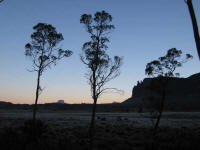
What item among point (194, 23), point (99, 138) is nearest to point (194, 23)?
point (194, 23)

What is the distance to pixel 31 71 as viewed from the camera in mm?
25406

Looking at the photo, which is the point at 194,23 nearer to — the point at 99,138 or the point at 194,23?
the point at 194,23

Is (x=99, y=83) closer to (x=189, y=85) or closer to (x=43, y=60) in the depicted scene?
(x=43, y=60)

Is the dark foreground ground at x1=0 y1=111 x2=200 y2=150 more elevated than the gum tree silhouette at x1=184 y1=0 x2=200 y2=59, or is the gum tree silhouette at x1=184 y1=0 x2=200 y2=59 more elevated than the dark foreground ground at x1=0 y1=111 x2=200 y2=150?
the gum tree silhouette at x1=184 y1=0 x2=200 y2=59

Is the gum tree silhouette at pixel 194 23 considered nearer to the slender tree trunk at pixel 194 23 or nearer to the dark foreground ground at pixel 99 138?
the slender tree trunk at pixel 194 23

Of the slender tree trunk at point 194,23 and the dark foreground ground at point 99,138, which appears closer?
the slender tree trunk at point 194,23

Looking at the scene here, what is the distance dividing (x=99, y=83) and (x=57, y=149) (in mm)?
10473

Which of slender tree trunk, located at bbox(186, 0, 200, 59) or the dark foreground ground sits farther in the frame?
the dark foreground ground

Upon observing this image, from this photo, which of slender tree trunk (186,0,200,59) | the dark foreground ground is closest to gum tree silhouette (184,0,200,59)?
slender tree trunk (186,0,200,59)

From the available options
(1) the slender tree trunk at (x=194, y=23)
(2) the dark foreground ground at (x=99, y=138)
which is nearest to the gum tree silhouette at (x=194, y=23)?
(1) the slender tree trunk at (x=194, y=23)

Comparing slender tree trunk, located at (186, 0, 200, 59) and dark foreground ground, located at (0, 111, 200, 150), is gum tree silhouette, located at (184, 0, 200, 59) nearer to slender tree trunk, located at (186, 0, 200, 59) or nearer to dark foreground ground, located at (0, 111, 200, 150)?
slender tree trunk, located at (186, 0, 200, 59)

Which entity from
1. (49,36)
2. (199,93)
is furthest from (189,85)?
(49,36)

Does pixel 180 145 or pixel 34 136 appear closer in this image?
pixel 180 145

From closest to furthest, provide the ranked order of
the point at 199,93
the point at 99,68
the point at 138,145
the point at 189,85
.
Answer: the point at 138,145 → the point at 99,68 → the point at 199,93 → the point at 189,85
